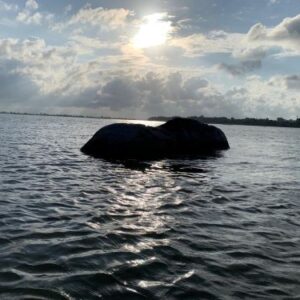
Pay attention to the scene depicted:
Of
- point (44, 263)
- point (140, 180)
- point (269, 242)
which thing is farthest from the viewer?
point (140, 180)

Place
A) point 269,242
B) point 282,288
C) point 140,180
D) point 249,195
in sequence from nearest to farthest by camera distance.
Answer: point 282,288
point 269,242
point 249,195
point 140,180

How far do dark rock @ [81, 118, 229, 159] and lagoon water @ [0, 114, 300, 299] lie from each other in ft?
31.0

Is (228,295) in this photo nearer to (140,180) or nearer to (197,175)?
(140,180)

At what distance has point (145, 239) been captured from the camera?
7.56 meters

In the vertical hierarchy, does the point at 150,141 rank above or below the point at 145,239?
above

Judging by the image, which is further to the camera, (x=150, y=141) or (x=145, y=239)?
(x=150, y=141)

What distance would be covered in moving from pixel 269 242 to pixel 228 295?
285 cm

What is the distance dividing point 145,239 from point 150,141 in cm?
1782

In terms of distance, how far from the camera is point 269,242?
779 cm

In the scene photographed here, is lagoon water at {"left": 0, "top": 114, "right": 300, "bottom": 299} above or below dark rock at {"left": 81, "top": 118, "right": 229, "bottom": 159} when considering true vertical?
below

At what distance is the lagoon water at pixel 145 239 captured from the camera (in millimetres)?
5465

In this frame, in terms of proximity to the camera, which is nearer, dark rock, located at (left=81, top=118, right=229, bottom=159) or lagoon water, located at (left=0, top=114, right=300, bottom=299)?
lagoon water, located at (left=0, top=114, right=300, bottom=299)

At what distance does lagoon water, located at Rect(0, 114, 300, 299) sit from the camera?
546cm

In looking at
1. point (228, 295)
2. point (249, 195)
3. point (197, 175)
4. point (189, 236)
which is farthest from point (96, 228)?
point (197, 175)
